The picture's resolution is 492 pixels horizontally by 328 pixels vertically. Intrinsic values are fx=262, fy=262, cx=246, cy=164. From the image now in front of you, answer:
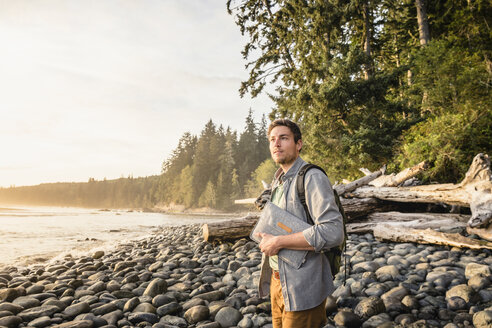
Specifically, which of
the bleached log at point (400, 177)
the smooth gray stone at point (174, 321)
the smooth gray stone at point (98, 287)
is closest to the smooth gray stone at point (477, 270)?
the bleached log at point (400, 177)

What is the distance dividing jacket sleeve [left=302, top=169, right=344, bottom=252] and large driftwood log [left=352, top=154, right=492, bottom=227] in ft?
17.5

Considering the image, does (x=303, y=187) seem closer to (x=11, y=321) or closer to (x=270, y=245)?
(x=270, y=245)

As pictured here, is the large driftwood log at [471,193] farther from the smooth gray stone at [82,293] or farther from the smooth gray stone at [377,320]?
the smooth gray stone at [82,293]

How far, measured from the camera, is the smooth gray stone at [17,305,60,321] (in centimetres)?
347

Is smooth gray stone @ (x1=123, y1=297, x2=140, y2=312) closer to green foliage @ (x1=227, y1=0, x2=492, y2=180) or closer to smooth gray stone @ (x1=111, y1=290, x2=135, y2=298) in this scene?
smooth gray stone @ (x1=111, y1=290, x2=135, y2=298)

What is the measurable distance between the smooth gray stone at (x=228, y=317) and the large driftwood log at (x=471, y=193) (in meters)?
5.00

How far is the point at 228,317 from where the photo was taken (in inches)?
133

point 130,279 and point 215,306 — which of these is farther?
point 130,279

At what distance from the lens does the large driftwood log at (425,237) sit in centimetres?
500

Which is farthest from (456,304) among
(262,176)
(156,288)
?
(262,176)

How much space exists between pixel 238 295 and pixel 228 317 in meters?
0.66

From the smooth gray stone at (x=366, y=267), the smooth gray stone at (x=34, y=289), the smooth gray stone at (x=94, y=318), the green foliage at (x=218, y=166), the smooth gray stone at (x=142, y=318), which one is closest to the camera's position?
the smooth gray stone at (x=94, y=318)

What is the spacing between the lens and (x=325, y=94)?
41.3 ft

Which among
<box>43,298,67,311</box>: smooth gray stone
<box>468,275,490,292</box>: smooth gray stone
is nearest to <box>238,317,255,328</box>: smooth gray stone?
<box>43,298,67,311</box>: smooth gray stone
